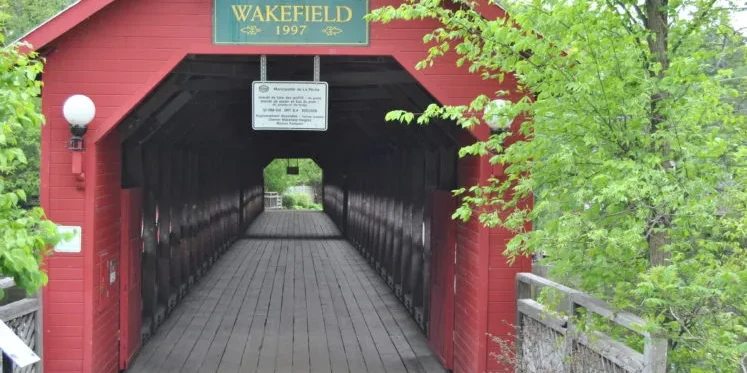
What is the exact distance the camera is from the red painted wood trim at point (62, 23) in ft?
16.5

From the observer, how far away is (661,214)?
3.30 metres

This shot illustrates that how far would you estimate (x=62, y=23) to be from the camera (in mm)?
5070

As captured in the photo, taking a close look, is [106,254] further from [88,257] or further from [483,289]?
[483,289]

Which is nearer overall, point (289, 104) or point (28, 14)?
point (289, 104)

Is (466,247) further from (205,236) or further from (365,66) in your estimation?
(205,236)

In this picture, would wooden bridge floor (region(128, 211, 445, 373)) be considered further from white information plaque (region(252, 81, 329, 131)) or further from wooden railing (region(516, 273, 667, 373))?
white information plaque (region(252, 81, 329, 131))

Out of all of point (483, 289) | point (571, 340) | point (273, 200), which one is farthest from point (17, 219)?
point (273, 200)

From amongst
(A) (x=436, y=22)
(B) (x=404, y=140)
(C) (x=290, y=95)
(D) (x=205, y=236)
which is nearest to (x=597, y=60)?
(A) (x=436, y=22)

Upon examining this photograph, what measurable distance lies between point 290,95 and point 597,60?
2698 millimetres

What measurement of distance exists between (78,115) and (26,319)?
146cm

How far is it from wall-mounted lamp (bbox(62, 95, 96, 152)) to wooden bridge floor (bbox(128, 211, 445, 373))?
8.19ft

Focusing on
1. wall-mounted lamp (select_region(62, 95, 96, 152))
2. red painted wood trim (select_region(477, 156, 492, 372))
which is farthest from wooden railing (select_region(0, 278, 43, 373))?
red painted wood trim (select_region(477, 156, 492, 372))

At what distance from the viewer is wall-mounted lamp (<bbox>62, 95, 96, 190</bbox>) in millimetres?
4969

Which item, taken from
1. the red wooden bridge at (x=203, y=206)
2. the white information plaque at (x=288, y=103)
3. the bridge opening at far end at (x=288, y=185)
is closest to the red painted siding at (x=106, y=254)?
the red wooden bridge at (x=203, y=206)
